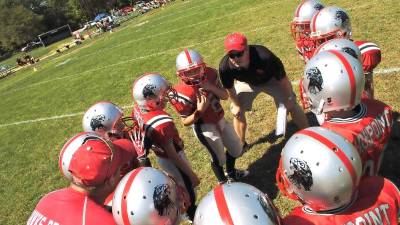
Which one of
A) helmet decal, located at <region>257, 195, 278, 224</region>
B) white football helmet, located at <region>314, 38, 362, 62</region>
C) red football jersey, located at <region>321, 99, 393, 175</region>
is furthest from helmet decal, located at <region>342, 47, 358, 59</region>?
helmet decal, located at <region>257, 195, 278, 224</region>

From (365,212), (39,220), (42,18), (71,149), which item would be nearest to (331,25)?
(365,212)

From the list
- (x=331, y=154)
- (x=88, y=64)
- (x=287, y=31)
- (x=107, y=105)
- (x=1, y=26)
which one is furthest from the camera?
(x=1, y=26)

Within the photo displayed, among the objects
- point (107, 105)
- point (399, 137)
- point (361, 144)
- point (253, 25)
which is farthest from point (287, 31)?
point (361, 144)

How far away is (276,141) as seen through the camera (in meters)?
6.98

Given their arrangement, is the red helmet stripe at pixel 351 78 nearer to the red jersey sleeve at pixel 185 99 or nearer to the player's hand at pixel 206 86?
the player's hand at pixel 206 86

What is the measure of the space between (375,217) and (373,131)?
3.16 feet

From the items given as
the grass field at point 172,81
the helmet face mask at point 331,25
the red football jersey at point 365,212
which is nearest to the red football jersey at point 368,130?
the red football jersey at point 365,212

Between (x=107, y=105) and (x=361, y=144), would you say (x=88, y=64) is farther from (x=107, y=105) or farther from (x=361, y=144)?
(x=361, y=144)

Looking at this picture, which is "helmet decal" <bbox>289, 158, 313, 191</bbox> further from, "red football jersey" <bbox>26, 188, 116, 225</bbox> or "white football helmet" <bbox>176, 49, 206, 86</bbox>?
"white football helmet" <bbox>176, 49, 206, 86</bbox>

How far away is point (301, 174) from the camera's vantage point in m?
2.83

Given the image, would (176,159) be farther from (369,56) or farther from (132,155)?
(369,56)

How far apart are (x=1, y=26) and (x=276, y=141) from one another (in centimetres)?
8214

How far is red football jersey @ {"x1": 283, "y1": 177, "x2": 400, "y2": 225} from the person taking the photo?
279 cm

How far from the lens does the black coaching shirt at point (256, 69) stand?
581 centimetres
